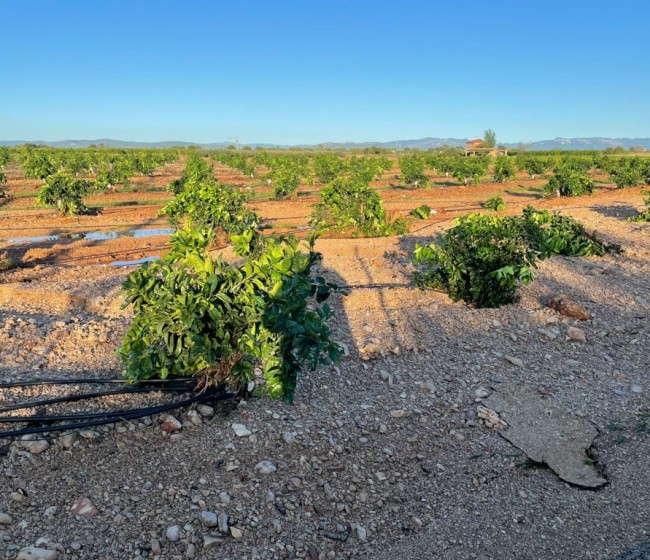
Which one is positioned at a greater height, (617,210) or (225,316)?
(225,316)

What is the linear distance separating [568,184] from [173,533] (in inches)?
884

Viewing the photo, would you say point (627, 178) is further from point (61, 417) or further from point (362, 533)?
point (61, 417)

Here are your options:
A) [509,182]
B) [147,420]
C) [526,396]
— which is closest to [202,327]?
[147,420]

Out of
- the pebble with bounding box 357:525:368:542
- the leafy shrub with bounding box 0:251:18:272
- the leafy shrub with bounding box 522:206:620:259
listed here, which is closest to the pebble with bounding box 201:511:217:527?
Result: the pebble with bounding box 357:525:368:542

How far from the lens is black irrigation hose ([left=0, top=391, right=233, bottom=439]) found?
3705 mm

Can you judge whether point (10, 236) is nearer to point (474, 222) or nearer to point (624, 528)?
point (474, 222)

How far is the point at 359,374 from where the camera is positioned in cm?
514

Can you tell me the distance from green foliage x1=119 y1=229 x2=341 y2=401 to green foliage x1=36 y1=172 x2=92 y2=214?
1551 centimetres

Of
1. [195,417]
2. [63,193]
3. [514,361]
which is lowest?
[514,361]

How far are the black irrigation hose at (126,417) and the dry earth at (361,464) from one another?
8cm

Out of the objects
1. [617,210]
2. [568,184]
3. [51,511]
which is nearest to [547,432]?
[51,511]

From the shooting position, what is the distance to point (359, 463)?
12.8 ft

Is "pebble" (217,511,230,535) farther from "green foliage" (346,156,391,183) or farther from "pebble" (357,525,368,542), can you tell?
"green foliage" (346,156,391,183)

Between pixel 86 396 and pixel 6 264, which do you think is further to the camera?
pixel 6 264
